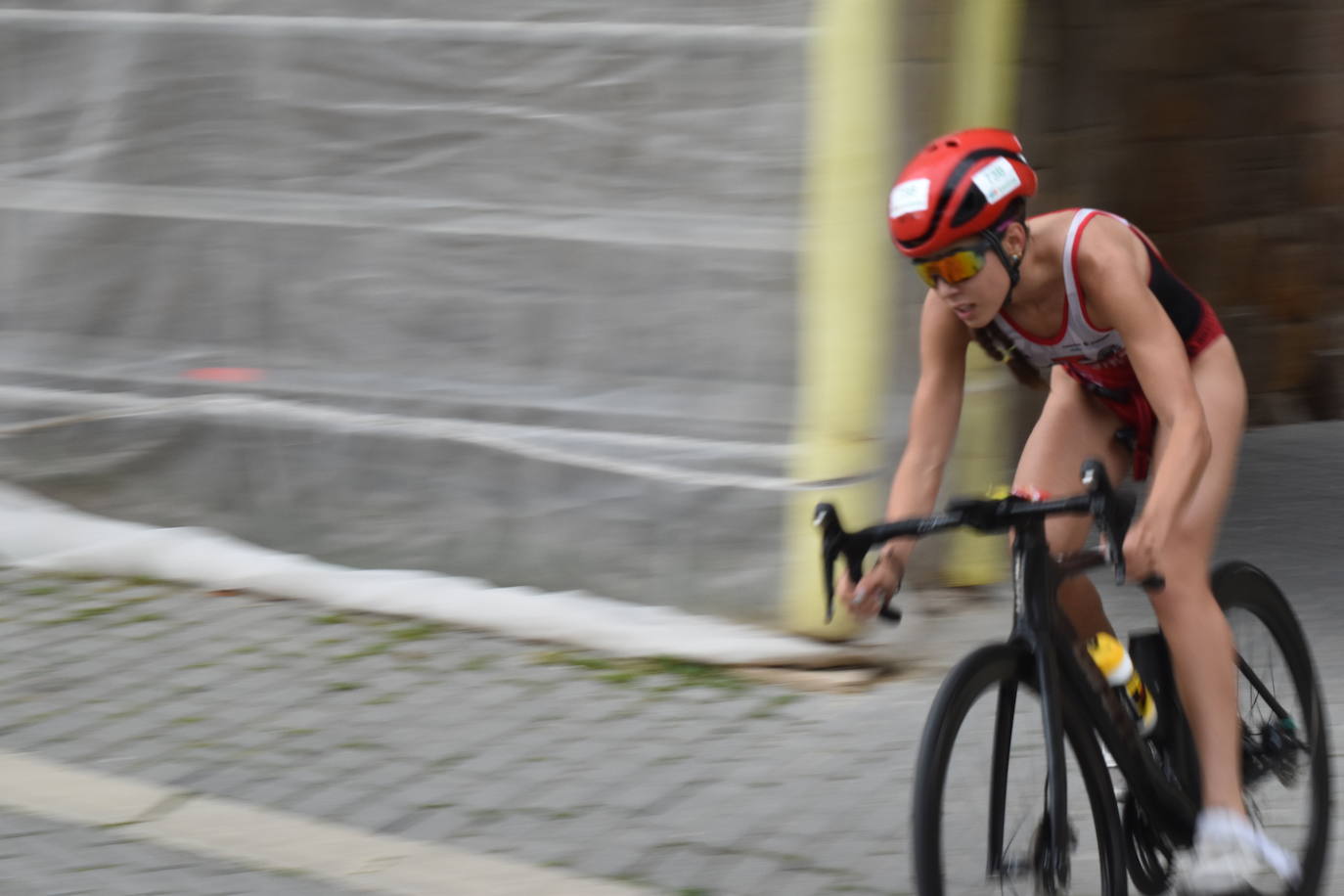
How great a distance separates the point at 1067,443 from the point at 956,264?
0.75m

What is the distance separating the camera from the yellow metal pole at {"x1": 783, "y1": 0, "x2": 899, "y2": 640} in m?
5.57

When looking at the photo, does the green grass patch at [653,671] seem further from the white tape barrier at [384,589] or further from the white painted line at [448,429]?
the white painted line at [448,429]

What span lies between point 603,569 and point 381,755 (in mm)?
1304

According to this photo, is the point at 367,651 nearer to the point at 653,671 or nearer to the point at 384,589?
the point at 384,589

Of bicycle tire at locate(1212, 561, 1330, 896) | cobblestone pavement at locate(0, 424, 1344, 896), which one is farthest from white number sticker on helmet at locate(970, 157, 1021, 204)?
cobblestone pavement at locate(0, 424, 1344, 896)

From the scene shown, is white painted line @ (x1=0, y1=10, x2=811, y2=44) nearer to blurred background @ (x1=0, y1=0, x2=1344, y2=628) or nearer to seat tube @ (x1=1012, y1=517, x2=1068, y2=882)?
blurred background @ (x1=0, y1=0, x2=1344, y2=628)

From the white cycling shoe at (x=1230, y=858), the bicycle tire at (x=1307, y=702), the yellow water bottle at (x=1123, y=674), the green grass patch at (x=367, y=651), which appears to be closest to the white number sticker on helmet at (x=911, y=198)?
the yellow water bottle at (x=1123, y=674)

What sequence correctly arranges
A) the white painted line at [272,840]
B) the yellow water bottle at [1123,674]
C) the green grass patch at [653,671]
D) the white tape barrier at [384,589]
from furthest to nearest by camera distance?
1. the white tape barrier at [384,589]
2. the green grass patch at [653,671]
3. the white painted line at [272,840]
4. the yellow water bottle at [1123,674]

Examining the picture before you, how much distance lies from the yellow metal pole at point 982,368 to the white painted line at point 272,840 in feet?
8.15

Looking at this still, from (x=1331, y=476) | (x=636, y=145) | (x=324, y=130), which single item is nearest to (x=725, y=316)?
(x=636, y=145)

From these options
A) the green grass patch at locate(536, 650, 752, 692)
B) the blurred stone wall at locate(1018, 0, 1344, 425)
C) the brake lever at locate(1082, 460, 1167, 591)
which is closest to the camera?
the brake lever at locate(1082, 460, 1167, 591)

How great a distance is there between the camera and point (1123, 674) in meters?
3.56

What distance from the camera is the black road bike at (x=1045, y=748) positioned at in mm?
3127

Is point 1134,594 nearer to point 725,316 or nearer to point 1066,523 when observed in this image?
point 725,316
